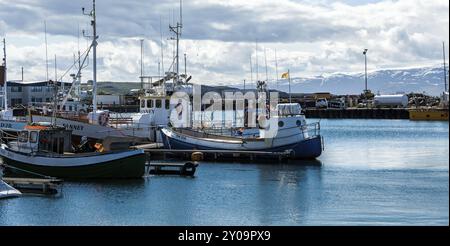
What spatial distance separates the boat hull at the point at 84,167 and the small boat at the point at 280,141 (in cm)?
1322

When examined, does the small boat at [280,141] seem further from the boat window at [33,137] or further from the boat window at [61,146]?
the boat window at [33,137]

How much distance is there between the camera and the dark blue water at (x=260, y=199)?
27.2 metres

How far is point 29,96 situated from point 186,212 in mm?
119046

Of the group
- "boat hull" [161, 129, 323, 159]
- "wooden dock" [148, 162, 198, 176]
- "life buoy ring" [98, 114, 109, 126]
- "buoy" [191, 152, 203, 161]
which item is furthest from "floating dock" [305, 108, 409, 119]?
"wooden dock" [148, 162, 198, 176]

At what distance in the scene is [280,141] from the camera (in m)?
48.2

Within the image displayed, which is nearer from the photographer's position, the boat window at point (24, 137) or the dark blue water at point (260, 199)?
the dark blue water at point (260, 199)

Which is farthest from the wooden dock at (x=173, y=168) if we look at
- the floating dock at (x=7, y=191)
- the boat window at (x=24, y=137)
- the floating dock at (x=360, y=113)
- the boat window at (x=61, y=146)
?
the floating dock at (x=360, y=113)

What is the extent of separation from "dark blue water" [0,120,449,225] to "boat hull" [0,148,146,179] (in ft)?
2.64

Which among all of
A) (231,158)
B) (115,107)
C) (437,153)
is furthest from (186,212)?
(115,107)

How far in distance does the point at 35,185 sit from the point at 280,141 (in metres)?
19.7

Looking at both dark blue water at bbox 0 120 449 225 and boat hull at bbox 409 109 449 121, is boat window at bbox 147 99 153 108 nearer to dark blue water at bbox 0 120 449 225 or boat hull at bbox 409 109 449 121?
dark blue water at bbox 0 120 449 225

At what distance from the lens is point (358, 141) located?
244 ft

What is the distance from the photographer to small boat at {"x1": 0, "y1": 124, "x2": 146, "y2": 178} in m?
36.1

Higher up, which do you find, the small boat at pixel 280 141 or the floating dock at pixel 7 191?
the small boat at pixel 280 141
